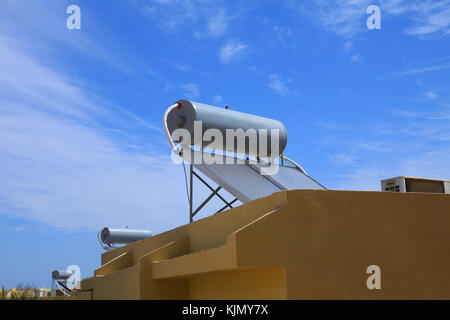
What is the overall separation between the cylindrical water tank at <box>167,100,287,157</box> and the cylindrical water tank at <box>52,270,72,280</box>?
20996mm

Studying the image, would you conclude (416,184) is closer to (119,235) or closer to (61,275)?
(119,235)

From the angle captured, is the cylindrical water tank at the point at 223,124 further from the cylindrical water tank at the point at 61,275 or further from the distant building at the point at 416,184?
the cylindrical water tank at the point at 61,275

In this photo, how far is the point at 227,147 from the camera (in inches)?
558

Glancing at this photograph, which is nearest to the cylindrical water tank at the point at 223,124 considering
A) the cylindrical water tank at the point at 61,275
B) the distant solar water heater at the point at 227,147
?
the distant solar water heater at the point at 227,147

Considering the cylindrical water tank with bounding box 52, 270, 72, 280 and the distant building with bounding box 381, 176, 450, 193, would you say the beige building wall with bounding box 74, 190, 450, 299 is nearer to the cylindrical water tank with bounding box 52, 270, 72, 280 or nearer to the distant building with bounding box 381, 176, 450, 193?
the distant building with bounding box 381, 176, 450, 193

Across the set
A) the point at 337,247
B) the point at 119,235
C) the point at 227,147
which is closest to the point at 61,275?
the point at 119,235

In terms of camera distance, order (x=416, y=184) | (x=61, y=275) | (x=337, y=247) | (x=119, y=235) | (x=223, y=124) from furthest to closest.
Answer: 1. (x=61, y=275)
2. (x=119, y=235)
3. (x=223, y=124)
4. (x=416, y=184)
5. (x=337, y=247)

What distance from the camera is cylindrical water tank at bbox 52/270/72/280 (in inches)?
1272

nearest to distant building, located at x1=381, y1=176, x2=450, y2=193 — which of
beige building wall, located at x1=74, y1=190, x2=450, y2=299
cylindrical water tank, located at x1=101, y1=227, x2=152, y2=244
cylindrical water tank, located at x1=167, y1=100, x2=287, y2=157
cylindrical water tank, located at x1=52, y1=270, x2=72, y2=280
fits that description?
beige building wall, located at x1=74, y1=190, x2=450, y2=299

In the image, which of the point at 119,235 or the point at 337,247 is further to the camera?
the point at 119,235

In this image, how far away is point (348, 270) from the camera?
28.1 ft

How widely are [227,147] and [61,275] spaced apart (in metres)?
21.7

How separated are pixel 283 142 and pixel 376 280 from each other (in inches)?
279
